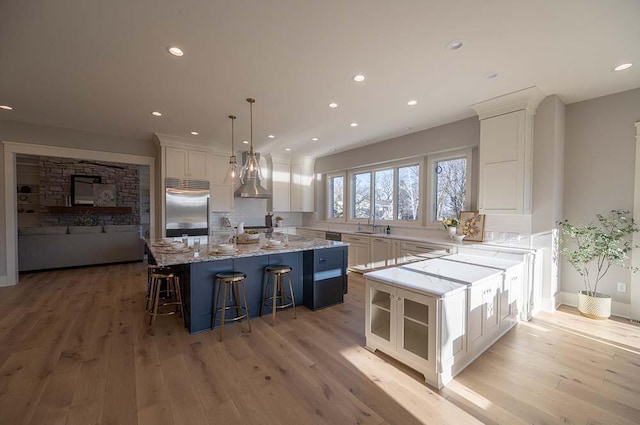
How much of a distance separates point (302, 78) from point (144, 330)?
3.18 meters

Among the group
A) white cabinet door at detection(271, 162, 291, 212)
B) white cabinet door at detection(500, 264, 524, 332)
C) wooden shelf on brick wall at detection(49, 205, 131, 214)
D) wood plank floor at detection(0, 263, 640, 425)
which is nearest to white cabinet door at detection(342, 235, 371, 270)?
white cabinet door at detection(271, 162, 291, 212)

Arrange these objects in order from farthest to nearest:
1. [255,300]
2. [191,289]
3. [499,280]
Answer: [255,300] < [191,289] < [499,280]

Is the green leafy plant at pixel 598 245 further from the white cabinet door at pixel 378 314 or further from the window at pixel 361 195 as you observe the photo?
the window at pixel 361 195

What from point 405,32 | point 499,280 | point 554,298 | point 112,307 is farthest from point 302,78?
point 554,298

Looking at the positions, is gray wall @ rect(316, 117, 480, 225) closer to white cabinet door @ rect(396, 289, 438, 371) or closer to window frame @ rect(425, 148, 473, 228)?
window frame @ rect(425, 148, 473, 228)

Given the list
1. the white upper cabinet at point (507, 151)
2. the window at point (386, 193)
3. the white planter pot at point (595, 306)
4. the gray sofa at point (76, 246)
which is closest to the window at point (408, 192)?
the window at point (386, 193)

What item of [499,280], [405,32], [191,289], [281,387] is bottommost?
[281,387]

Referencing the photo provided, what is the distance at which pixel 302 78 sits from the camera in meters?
2.86

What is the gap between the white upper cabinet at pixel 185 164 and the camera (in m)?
5.27

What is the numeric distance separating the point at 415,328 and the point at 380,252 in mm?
2683

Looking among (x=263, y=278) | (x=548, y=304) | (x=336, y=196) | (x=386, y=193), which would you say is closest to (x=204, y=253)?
(x=263, y=278)

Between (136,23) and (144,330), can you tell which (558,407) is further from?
(136,23)

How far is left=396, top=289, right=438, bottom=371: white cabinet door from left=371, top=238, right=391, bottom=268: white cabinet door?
2543 mm

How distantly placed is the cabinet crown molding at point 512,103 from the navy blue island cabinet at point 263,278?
8.65 ft
